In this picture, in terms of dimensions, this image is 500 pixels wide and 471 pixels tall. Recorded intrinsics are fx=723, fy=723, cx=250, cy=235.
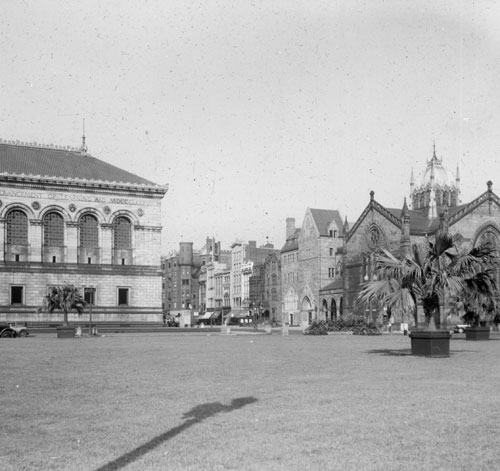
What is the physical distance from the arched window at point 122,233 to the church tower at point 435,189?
1885 inches

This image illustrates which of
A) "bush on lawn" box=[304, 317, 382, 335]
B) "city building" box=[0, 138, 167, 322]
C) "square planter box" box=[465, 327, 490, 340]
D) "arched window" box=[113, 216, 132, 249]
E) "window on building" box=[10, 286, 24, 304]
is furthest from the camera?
"arched window" box=[113, 216, 132, 249]

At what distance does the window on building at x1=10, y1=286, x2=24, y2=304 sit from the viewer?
6719 centimetres

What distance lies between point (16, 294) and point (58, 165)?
543 inches

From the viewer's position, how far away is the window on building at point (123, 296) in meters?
71.3

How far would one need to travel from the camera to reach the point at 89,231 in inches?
2798

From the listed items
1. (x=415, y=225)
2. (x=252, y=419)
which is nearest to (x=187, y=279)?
(x=415, y=225)

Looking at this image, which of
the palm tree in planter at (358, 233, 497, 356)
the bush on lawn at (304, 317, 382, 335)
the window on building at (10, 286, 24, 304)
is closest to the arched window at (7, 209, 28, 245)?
the window on building at (10, 286, 24, 304)

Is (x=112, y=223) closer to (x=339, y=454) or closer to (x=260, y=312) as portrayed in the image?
(x=260, y=312)

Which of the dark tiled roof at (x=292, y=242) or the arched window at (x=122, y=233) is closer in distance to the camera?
the arched window at (x=122, y=233)

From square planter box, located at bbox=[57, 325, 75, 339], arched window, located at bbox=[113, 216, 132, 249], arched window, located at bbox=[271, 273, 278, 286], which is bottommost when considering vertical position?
square planter box, located at bbox=[57, 325, 75, 339]

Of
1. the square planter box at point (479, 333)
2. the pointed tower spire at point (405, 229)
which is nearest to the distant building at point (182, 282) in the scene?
the pointed tower spire at point (405, 229)

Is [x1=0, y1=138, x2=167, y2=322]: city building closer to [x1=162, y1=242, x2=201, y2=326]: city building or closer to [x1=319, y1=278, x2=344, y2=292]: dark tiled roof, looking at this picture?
[x1=319, y1=278, x2=344, y2=292]: dark tiled roof

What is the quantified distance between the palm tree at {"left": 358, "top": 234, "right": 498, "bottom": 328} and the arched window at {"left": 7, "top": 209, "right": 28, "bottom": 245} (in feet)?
168

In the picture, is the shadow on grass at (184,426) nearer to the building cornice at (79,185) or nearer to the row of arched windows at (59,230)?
the building cornice at (79,185)
